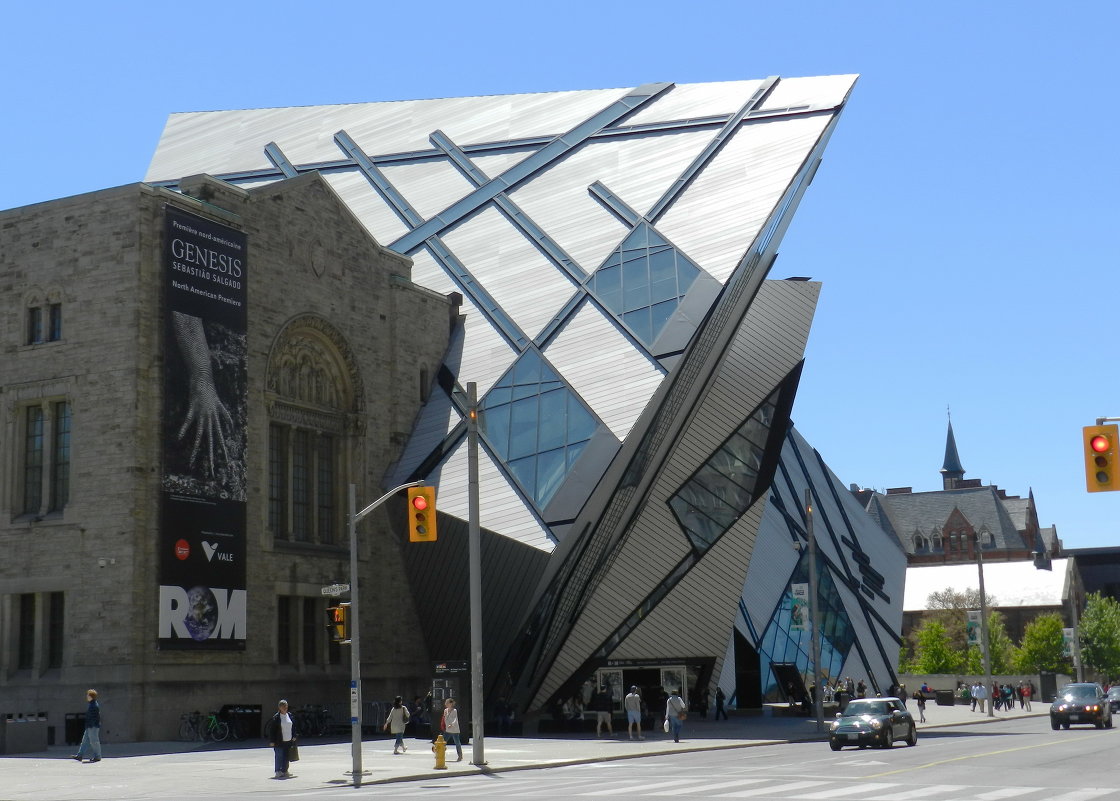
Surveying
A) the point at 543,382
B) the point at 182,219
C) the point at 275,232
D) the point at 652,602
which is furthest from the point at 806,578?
the point at 182,219

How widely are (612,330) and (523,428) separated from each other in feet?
17.3

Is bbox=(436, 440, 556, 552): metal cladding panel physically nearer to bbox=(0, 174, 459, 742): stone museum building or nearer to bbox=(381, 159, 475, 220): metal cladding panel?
bbox=(0, 174, 459, 742): stone museum building

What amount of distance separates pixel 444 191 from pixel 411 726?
2674 centimetres

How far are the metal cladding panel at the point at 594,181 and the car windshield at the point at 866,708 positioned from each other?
22375 mm

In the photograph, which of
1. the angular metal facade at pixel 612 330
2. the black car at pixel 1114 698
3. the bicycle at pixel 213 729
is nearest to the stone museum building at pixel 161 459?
the bicycle at pixel 213 729

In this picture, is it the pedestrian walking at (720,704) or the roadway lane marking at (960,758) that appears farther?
the pedestrian walking at (720,704)

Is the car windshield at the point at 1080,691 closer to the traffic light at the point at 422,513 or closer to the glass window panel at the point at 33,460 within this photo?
the traffic light at the point at 422,513

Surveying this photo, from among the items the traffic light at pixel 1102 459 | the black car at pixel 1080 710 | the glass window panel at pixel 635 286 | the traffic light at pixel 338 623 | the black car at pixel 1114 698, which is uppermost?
the glass window panel at pixel 635 286

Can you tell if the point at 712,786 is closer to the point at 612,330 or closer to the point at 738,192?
the point at 612,330

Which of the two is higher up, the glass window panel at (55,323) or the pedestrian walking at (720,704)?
the glass window panel at (55,323)

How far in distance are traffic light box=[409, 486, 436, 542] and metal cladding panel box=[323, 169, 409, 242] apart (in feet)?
107

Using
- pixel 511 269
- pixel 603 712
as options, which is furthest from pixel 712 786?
pixel 511 269

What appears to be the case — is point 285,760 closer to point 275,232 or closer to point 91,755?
point 91,755

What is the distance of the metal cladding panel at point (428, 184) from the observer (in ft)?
203
